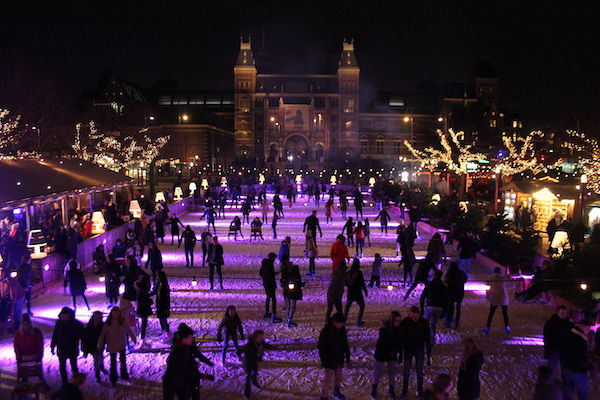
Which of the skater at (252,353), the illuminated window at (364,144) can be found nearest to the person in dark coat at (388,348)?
the skater at (252,353)

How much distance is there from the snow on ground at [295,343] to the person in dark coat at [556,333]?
0.52 m

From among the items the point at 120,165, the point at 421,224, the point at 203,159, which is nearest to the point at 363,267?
the point at 421,224

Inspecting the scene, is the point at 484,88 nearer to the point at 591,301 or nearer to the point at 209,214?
the point at 209,214

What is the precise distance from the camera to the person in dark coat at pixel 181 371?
5363mm

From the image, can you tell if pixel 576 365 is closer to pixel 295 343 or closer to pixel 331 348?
pixel 331 348

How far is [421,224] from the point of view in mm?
21750

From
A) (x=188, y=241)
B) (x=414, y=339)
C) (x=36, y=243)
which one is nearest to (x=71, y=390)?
(x=414, y=339)

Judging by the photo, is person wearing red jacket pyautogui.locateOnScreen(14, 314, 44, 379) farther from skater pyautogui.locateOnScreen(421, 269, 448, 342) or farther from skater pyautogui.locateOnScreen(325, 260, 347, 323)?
skater pyautogui.locateOnScreen(421, 269, 448, 342)

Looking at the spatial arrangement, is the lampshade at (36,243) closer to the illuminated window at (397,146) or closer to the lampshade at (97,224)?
the lampshade at (97,224)

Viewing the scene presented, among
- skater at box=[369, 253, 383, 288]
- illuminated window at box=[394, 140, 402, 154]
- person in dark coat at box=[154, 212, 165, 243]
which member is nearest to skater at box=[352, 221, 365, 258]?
skater at box=[369, 253, 383, 288]

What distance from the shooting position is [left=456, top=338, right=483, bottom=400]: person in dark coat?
18.1 ft

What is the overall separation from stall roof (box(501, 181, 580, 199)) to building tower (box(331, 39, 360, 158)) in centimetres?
4735

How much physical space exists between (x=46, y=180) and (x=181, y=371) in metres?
15.1

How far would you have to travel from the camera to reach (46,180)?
18328mm
